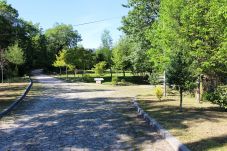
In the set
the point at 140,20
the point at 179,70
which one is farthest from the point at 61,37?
the point at 179,70

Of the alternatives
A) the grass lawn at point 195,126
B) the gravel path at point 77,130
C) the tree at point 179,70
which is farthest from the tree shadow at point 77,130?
the tree at point 179,70

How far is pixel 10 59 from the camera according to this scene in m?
48.7

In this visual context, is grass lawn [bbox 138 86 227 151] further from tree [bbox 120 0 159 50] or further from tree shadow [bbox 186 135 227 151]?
tree [bbox 120 0 159 50]

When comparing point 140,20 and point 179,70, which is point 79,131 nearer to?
point 179,70

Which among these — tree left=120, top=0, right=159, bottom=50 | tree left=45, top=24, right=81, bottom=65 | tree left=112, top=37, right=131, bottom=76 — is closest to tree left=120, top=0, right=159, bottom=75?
tree left=120, top=0, right=159, bottom=50

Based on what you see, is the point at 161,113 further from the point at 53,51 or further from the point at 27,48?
the point at 53,51

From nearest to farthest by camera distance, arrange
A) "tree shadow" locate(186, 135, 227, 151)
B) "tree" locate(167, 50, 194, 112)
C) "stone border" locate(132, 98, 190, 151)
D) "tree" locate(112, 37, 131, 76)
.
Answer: "tree shadow" locate(186, 135, 227, 151), "stone border" locate(132, 98, 190, 151), "tree" locate(167, 50, 194, 112), "tree" locate(112, 37, 131, 76)

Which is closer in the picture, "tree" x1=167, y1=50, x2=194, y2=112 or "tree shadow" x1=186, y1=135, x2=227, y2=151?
"tree shadow" x1=186, y1=135, x2=227, y2=151

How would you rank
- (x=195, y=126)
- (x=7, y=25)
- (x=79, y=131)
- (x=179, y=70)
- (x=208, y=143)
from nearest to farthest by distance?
(x=208, y=143)
(x=195, y=126)
(x=79, y=131)
(x=179, y=70)
(x=7, y=25)

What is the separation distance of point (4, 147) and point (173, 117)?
616 cm

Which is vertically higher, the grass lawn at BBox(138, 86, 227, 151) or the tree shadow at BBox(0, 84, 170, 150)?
the grass lawn at BBox(138, 86, 227, 151)

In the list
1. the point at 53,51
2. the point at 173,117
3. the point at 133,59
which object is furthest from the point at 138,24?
the point at 53,51

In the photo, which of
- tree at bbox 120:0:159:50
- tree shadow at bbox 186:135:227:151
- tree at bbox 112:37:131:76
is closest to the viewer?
tree shadow at bbox 186:135:227:151

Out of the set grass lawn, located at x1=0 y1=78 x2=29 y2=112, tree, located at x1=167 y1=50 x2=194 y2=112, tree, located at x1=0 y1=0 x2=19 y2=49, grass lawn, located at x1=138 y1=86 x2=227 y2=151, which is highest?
tree, located at x1=0 y1=0 x2=19 y2=49
